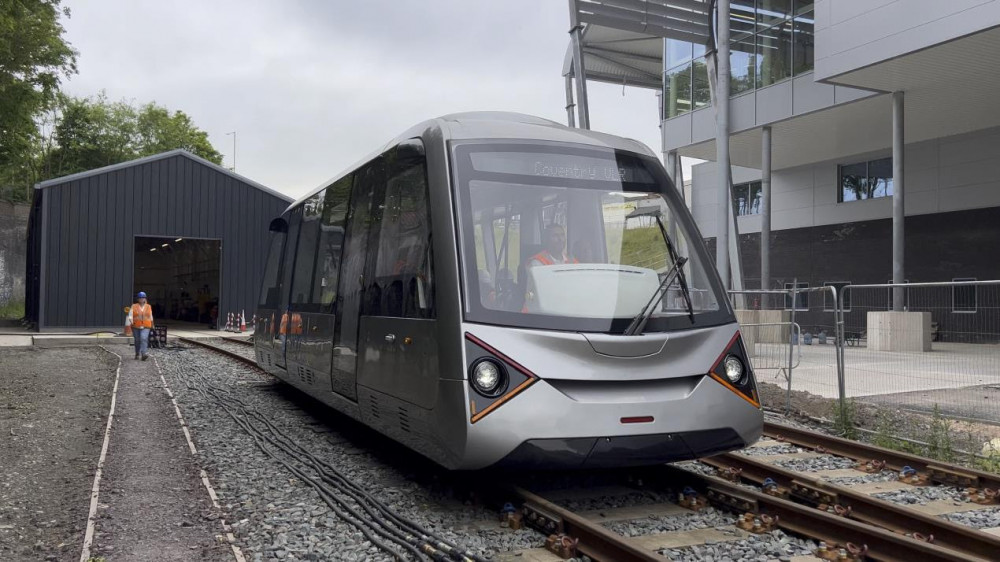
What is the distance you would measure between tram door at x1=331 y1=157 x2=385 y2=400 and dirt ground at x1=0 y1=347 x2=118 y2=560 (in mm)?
2252

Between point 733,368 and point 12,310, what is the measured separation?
53945mm

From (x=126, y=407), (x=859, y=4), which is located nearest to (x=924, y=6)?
(x=859, y=4)

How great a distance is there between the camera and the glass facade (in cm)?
2400

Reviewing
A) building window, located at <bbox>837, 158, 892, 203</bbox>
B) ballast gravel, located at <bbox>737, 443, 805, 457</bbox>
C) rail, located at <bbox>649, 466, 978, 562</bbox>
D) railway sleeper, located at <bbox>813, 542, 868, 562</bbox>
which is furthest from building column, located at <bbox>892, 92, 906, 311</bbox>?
railway sleeper, located at <bbox>813, 542, 868, 562</bbox>

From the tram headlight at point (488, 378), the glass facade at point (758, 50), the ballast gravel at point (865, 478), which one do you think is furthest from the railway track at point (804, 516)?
the glass facade at point (758, 50)

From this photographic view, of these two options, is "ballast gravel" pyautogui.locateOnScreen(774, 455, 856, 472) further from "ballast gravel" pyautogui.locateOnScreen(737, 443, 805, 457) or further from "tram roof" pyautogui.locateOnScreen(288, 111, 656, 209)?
"tram roof" pyautogui.locateOnScreen(288, 111, 656, 209)

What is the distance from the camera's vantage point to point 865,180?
28.5 metres

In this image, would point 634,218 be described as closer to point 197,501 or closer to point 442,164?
point 442,164

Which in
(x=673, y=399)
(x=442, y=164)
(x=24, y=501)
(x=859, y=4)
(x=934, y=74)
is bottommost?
(x=24, y=501)

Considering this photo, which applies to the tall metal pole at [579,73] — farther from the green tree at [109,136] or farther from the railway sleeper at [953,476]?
the green tree at [109,136]

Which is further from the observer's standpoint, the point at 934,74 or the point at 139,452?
the point at 934,74

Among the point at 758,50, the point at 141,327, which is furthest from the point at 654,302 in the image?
the point at 758,50

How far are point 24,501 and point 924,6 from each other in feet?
60.0

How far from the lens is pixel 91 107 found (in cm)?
7362
